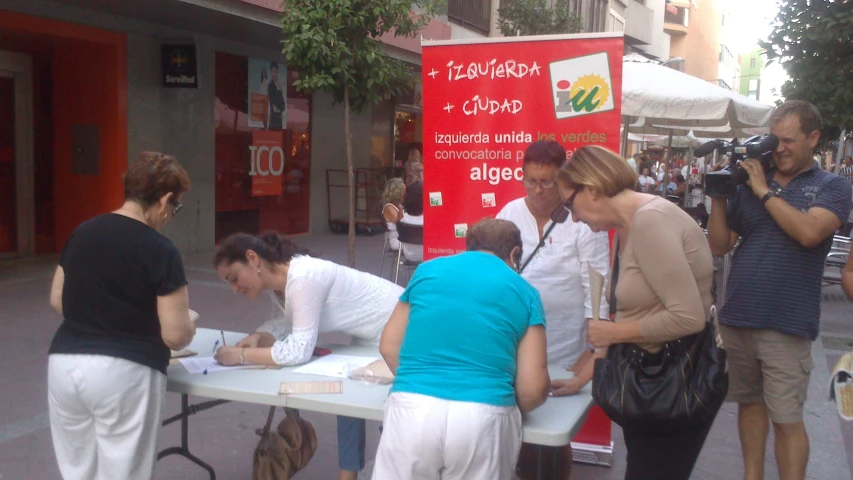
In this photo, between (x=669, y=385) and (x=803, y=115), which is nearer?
(x=669, y=385)

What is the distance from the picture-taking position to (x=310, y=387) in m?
2.91

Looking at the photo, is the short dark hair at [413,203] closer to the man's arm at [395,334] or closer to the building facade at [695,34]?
the man's arm at [395,334]

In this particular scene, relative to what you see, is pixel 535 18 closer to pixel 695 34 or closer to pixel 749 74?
pixel 695 34

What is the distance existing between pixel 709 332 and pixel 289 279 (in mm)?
1674

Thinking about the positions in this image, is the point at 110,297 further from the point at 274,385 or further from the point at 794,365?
the point at 794,365

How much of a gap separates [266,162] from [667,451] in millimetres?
10541

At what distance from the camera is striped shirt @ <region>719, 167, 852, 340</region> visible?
122 inches

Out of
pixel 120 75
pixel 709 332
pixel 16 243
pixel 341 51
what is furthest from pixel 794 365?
pixel 16 243

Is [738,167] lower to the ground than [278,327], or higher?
higher

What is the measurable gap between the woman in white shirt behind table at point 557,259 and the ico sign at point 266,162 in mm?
9087

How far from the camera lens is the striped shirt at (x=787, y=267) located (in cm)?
309

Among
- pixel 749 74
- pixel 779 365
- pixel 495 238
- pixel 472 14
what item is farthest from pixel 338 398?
pixel 749 74

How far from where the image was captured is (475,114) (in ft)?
14.1

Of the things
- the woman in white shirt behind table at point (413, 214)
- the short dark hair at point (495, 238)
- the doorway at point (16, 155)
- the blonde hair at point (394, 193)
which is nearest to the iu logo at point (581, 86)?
the short dark hair at point (495, 238)
